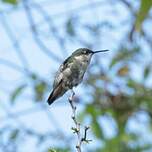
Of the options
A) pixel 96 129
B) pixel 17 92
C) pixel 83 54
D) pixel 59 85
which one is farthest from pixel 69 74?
pixel 17 92

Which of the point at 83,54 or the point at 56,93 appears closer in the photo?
the point at 56,93

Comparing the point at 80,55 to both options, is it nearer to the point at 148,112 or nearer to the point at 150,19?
the point at 148,112

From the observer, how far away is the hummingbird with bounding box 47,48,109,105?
10.3 feet

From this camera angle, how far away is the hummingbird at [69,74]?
3.13 metres

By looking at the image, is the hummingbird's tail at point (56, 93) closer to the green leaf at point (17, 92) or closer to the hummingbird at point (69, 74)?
the hummingbird at point (69, 74)

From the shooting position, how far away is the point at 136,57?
6855 millimetres

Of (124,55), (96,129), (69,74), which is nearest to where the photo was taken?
(69,74)

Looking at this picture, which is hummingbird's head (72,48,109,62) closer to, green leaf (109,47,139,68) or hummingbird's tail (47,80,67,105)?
hummingbird's tail (47,80,67,105)

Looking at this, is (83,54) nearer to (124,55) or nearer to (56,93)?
(56,93)

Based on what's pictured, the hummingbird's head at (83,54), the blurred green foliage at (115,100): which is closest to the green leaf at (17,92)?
the blurred green foliage at (115,100)

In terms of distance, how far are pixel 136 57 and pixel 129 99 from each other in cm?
88

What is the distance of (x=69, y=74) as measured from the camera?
124 inches

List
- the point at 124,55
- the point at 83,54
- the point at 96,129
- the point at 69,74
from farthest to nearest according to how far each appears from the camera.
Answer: the point at 124,55 → the point at 96,129 → the point at 83,54 → the point at 69,74

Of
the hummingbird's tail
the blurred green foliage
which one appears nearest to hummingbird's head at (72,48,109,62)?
the hummingbird's tail
